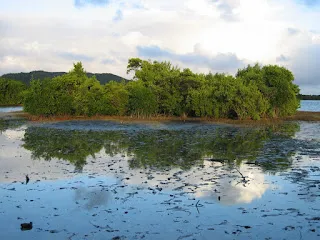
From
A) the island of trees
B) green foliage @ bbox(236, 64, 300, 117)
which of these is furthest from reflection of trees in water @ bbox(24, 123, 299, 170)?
green foliage @ bbox(236, 64, 300, 117)

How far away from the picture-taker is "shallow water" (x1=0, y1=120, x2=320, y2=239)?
9906 mm

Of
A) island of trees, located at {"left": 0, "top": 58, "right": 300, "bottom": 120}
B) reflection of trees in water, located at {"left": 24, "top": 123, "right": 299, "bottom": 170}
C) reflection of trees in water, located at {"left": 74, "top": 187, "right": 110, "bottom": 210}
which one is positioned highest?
island of trees, located at {"left": 0, "top": 58, "right": 300, "bottom": 120}

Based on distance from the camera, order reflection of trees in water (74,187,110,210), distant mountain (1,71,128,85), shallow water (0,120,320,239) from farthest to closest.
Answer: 1. distant mountain (1,71,128,85)
2. reflection of trees in water (74,187,110,210)
3. shallow water (0,120,320,239)

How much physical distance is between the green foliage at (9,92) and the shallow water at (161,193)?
306 feet

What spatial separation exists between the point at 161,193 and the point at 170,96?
1709 inches

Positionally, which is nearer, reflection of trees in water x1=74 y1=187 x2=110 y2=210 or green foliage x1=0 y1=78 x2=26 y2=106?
reflection of trees in water x1=74 y1=187 x2=110 y2=210

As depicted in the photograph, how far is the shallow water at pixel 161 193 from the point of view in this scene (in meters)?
9.91

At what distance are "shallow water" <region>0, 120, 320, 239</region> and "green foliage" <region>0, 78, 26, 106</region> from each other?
93.4 meters

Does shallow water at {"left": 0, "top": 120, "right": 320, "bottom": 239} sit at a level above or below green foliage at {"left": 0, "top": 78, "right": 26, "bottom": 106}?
below

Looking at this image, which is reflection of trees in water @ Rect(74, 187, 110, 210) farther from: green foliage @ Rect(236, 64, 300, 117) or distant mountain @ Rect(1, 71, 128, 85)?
distant mountain @ Rect(1, 71, 128, 85)

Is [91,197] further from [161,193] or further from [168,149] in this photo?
[168,149]

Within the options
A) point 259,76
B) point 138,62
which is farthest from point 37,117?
point 259,76

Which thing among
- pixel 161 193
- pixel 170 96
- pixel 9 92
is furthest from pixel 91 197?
pixel 9 92

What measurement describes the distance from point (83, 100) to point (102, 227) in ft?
154
